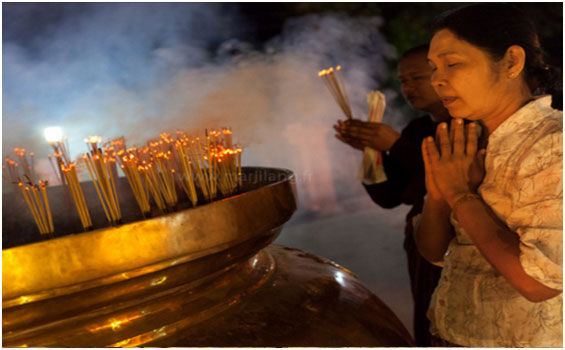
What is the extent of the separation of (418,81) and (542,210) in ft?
3.83

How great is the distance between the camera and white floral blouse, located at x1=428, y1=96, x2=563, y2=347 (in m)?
0.81

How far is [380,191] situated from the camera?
6.90 ft

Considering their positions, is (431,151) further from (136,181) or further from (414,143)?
(414,143)

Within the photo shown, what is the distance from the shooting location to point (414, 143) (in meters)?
1.92

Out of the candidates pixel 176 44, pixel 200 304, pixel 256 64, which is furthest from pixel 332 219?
pixel 200 304

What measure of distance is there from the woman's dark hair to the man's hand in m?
0.91

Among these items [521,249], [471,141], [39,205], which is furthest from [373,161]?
[39,205]

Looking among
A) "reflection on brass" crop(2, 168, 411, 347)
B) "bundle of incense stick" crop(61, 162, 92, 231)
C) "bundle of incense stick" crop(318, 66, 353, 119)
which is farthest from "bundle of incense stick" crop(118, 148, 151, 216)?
"bundle of incense stick" crop(318, 66, 353, 119)

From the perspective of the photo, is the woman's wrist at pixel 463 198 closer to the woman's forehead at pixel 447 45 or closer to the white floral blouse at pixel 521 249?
the white floral blouse at pixel 521 249

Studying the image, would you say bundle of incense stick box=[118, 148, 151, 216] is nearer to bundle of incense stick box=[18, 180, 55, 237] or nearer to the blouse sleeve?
bundle of incense stick box=[18, 180, 55, 237]

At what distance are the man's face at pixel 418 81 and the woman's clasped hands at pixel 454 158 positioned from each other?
890 millimetres

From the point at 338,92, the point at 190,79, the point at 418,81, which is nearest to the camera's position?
the point at 418,81

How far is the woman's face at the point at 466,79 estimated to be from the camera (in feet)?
3.05

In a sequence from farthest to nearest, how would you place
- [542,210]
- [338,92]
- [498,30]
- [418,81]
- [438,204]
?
[338,92] → [418,81] → [438,204] → [498,30] → [542,210]
